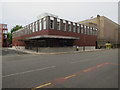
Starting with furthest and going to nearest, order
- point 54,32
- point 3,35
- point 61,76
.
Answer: point 3,35, point 54,32, point 61,76

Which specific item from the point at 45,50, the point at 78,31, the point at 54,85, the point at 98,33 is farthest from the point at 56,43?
the point at 98,33

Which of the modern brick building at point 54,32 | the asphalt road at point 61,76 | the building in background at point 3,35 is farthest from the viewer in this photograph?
the building in background at point 3,35

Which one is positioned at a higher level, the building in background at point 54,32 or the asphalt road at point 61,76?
the building in background at point 54,32

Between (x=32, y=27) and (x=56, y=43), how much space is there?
12.4m

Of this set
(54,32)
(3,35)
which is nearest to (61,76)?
(54,32)

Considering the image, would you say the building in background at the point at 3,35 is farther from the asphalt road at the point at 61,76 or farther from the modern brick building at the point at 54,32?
the asphalt road at the point at 61,76

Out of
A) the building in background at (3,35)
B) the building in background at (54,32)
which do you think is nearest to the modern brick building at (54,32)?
the building in background at (54,32)

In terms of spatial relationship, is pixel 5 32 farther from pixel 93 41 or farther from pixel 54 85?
pixel 54 85

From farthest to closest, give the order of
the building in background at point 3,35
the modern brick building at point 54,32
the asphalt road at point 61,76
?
the building in background at point 3,35 → the modern brick building at point 54,32 → the asphalt road at point 61,76

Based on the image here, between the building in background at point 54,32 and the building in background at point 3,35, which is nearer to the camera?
the building in background at point 54,32

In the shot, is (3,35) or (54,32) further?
(3,35)

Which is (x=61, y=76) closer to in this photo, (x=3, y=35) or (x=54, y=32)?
A: (x=54, y=32)

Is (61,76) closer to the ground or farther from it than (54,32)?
closer to the ground

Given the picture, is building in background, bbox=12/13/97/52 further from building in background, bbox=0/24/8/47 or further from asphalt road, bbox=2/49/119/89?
building in background, bbox=0/24/8/47
